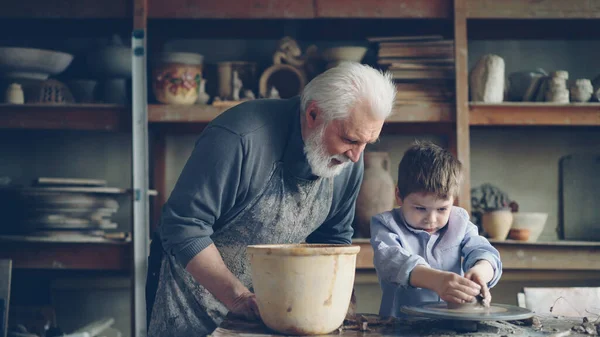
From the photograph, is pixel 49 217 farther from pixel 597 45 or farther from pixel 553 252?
pixel 597 45

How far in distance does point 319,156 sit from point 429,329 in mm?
547

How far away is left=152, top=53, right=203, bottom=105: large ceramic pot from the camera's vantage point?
3135mm

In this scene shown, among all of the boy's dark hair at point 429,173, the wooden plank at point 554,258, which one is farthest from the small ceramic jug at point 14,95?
the wooden plank at point 554,258

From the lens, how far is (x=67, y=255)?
10.2ft

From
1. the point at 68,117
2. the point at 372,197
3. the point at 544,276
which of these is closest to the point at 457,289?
the point at 372,197

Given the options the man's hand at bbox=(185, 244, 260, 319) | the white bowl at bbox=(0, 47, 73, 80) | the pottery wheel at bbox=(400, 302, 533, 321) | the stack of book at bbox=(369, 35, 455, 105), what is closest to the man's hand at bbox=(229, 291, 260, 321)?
the man's hand at bbox=(185, 244, 260, 319)

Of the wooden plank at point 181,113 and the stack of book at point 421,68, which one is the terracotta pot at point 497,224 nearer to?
the stack of book at point 421,68

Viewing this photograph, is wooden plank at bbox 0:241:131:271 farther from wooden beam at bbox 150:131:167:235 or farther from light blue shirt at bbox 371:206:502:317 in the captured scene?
light blue shirt at bbox 371:206:502:317

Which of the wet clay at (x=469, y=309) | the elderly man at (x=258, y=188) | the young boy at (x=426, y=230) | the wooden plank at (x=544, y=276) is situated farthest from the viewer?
the wooden plank at (x=544, y=276)

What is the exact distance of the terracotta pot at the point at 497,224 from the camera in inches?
124

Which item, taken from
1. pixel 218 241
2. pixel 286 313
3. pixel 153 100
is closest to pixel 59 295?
pixel 153 100

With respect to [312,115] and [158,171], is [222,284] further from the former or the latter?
[158,171]

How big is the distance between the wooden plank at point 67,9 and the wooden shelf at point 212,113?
0.44 m

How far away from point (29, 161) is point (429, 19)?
6.92 ft
